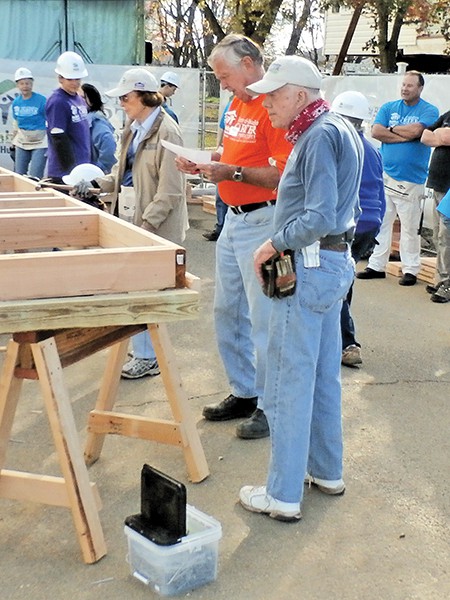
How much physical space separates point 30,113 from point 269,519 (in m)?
8.60

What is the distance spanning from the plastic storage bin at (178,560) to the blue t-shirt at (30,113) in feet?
28.8

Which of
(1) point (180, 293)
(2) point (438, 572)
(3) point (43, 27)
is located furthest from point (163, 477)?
(3) point (43, 27)

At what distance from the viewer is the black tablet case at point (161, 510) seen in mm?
3062

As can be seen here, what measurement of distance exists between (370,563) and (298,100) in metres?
1.91

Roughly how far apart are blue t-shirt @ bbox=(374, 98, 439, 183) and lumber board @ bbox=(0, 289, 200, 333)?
18.3 feet

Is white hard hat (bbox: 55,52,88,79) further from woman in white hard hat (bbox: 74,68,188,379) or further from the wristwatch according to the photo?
the wristwatch

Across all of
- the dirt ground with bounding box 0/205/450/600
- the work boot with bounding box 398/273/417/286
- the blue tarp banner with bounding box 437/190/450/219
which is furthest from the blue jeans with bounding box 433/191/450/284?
the dirt ground with bounding box 0/205/450/600

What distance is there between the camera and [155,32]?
150ft

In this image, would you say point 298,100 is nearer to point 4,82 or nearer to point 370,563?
point 370,563

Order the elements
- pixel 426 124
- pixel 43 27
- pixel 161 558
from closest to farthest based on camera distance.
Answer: pixel 161 558
pixel 426 124
pixel 43 27

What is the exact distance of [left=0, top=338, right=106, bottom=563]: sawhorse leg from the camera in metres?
3.22

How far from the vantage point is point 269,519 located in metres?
3.69

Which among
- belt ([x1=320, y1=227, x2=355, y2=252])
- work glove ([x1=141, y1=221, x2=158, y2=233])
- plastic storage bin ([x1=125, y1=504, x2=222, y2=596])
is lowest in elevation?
plastic storage bin ([x1=125, y1=504, x2=222, y2=596])

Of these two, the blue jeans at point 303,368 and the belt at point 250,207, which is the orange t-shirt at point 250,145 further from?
the blue jeans at point 303,368
